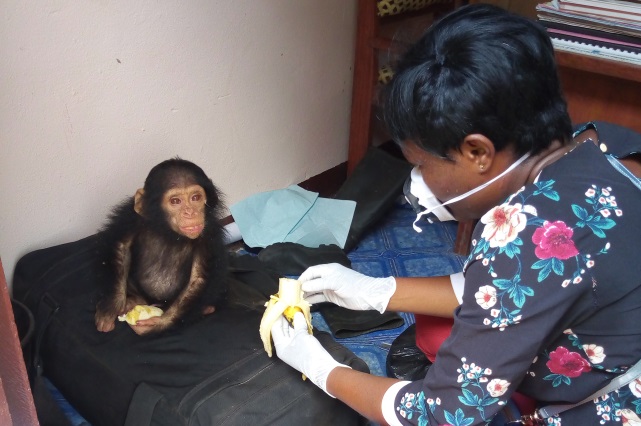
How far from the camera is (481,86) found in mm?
968

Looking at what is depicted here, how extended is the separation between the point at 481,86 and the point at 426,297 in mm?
680

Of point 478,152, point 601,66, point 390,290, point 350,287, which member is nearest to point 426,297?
point 390,290

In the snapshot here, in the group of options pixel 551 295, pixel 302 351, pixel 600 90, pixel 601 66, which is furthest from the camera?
pixel 600 90

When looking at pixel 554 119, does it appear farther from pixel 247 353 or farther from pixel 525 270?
pixel 247 353

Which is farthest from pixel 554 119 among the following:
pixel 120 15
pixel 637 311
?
pixel 120 15

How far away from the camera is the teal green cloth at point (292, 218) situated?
7.97ft

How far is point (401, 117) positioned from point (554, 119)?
0.81 feet

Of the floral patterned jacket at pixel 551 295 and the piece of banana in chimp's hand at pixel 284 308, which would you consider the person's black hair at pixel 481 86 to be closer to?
the floral patterned jacket at pixel 551 295

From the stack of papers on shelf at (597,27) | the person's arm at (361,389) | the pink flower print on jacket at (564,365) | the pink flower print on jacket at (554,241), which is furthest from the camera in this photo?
the stack of papers on shelf at (597,27)

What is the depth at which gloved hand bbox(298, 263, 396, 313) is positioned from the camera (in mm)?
1547

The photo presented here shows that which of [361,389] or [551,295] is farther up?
[551,295]

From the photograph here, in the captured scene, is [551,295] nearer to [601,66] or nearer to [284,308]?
[284,308]

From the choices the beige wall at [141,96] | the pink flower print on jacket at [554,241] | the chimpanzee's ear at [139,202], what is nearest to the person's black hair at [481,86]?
the pink flower print on jacket at [554,241]

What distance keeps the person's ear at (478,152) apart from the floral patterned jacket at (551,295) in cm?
7
